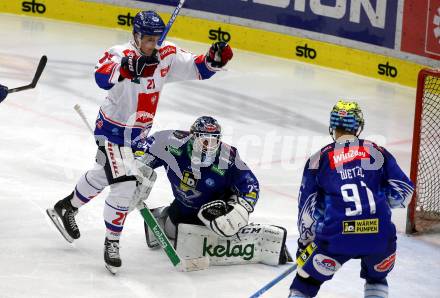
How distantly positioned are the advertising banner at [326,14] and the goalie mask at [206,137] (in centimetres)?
432

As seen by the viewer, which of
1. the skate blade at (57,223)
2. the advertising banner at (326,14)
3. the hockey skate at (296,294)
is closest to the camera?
the hockey skate at (296,294)

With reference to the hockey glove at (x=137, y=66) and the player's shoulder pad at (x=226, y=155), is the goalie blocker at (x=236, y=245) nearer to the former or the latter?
the player's shoulder pad at (x=226, y=155)

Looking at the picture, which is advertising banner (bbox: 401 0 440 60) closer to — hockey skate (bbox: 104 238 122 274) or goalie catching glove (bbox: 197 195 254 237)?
goalie catching glove (bbox: 197 195 254 237)

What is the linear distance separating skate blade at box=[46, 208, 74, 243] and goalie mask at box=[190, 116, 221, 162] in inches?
35.1

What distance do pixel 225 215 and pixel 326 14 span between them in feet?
15.2

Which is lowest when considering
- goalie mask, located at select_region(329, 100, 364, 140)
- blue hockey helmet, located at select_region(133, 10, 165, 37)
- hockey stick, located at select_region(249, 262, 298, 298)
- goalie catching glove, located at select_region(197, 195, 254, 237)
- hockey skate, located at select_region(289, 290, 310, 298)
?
hockey stick, located at select_region(249, 262, 298, 298)

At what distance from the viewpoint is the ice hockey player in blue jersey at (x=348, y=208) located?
14.2 feet

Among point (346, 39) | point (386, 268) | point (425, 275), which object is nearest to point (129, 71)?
point (386, 268)

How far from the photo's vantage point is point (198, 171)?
5652mm

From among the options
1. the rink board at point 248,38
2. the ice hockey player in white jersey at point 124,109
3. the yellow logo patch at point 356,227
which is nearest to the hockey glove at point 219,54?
the ice hockey player in white jersey at point 124,109

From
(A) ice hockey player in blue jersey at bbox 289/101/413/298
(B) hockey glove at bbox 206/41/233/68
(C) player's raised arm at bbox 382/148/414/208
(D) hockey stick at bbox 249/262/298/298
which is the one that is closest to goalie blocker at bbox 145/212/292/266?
(D) hockey stick at bbox 249/262/298/298

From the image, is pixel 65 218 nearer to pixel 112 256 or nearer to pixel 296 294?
pixel 112 256

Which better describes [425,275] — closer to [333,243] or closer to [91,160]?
[333,243]

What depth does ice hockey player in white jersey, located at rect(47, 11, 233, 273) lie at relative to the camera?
17.6 ft
